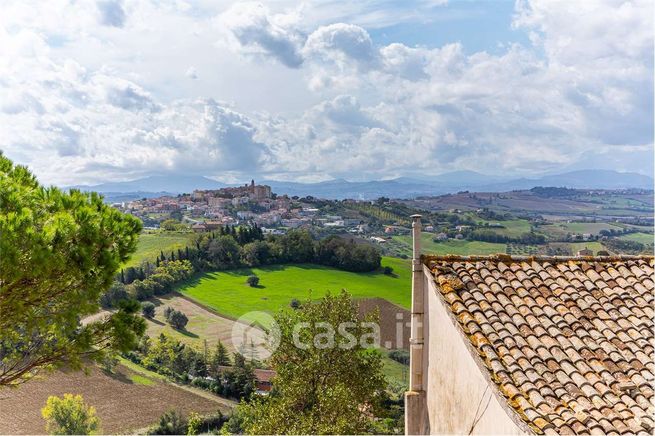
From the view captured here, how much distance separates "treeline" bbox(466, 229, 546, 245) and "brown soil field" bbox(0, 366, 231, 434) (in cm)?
5610

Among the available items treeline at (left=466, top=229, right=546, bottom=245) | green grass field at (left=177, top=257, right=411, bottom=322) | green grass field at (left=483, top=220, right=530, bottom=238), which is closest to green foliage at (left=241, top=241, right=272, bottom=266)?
green grass field at (left=177, top=257, right=411, bottom=322)

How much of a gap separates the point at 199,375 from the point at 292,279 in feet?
68.2

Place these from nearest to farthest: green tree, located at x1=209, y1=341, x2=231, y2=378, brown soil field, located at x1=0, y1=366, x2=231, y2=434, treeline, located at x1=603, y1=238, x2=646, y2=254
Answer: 1. brown soil field, located at x1=0, y1=366, x2=231, y2=434
2. green tree, located at x1=209, y1=341, x2=231, y2=378
3. treeline, located at x1=603, y1=238, x2=646, y2=254

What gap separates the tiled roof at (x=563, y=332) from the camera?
5.77m

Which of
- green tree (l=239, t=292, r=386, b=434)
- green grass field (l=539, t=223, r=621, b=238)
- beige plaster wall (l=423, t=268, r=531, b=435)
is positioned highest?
beige plaster wall (l=423, t=268, r=531, b=435)

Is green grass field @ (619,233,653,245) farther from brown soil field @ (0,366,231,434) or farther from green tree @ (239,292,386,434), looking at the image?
green tree @ (239,292,386,434)

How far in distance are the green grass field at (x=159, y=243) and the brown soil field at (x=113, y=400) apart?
2745 centimetres

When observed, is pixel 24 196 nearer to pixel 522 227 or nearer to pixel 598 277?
pixel 598 277

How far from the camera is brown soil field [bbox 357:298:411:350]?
4894 centimetres

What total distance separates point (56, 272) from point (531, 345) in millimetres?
6219

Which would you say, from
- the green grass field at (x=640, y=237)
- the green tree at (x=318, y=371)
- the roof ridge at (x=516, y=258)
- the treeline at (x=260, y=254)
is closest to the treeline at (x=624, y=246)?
the green grass field at (x=640, y=237)

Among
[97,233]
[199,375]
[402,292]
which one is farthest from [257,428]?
[402,292]

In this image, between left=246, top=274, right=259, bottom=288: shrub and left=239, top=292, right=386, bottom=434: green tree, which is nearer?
left=239, top=292, right=386, bottom=434: green tree

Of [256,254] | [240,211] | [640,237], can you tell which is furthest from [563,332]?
[240,211]
